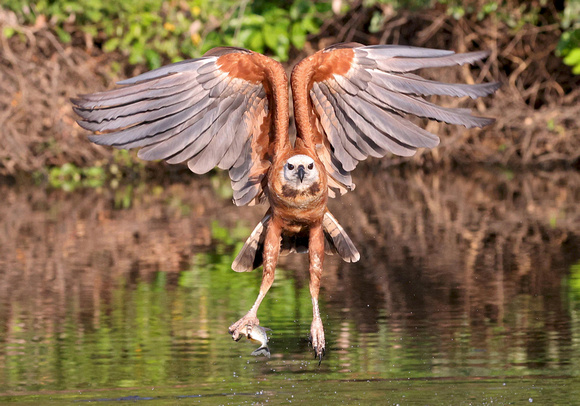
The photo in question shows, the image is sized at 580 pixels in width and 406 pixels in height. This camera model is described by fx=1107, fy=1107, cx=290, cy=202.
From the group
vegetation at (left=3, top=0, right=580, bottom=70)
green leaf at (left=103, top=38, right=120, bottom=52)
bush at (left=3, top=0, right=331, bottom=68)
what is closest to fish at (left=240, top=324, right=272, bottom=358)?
vegetation at (left=3, top=0, right=580, bottom=70)

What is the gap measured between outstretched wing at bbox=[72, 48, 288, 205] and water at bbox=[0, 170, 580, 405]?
127cm

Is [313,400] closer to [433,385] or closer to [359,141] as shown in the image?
[433,385]

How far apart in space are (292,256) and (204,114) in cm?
471

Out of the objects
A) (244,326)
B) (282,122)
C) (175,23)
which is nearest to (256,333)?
(244,326)

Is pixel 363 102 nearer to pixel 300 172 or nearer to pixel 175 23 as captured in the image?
pixel 300 172

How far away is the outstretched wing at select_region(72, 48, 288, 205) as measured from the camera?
6.37 m

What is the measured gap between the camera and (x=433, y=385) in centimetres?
658

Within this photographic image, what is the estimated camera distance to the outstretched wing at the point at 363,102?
21.2ft

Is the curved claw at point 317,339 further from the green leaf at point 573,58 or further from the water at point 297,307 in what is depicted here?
the green leaf at point 573,58

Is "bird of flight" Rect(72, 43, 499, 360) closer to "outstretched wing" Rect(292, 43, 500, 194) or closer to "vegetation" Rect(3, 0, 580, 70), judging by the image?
"outstretched wing" Rect(292, 43, 500, 194)

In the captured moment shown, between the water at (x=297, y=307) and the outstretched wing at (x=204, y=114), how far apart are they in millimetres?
1272

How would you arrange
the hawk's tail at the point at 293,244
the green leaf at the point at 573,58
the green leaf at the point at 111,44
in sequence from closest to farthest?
the hawk's tail at the point at 293,244
the green leaf at the point at 573,58
the green leaf at the point at 111,44

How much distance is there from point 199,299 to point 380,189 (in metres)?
7.42

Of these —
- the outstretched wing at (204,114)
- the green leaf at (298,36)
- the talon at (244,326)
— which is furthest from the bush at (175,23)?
the talon at (244,326)
